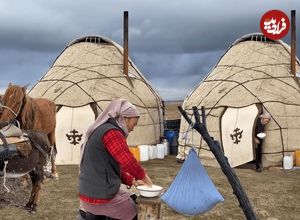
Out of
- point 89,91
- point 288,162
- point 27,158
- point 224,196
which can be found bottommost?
point 224,196

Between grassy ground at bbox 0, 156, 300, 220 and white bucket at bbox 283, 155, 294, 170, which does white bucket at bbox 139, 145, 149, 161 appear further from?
white bucket at bbox 283, 155, 294, 170

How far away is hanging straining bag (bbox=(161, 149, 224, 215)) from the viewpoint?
6.16 metres

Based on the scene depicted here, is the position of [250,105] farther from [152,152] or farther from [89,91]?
[89,91]

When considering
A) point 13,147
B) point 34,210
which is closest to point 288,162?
point 34,210

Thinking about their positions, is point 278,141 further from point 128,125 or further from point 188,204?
point 128,125

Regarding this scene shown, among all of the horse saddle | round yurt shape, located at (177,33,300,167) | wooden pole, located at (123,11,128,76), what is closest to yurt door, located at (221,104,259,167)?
round yurt shape, located at (177,33,300,167)

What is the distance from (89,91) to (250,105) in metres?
4.81

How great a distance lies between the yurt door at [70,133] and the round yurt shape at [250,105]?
117 inches

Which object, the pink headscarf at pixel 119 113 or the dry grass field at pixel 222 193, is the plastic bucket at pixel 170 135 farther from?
the pink headscarf at pixel 119 113

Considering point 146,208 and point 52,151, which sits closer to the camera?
point 146,208

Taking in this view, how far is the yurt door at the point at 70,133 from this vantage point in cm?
1261

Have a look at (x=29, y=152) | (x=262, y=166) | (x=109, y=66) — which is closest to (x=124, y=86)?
(x=109, y=66)

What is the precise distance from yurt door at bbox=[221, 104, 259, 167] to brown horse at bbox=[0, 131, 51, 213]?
6666mm

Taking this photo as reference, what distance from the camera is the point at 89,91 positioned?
1338 centimetres
